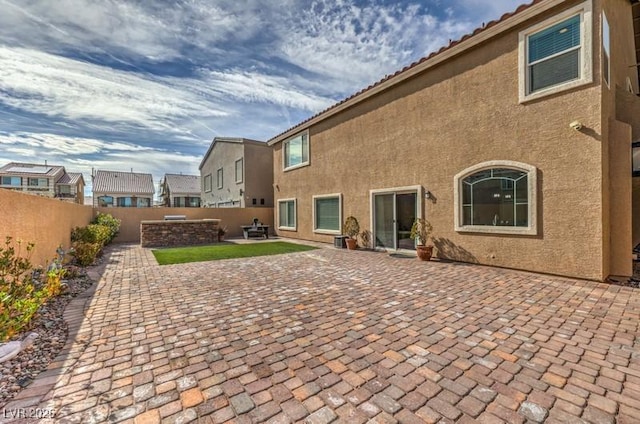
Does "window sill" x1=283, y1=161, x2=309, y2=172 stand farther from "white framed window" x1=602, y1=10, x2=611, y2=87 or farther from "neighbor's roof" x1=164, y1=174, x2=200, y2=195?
"neighbor's roof" x1=164, y1=174, x2=200, y2=195

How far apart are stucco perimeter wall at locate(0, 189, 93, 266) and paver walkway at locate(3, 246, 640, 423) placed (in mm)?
1942

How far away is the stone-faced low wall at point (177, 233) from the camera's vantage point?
14.6 metres

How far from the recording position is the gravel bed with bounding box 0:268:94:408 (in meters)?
2.82

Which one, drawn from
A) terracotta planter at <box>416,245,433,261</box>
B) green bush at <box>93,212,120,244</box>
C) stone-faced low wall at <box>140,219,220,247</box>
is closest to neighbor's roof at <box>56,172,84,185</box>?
green bush at <box>93,212,120,244</box>

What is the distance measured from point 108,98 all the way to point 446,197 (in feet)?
44.0

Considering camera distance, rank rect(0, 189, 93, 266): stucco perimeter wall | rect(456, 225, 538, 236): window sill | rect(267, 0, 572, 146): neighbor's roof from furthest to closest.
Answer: rect(456, 225, 538, 236): window sill, rect(267, 0, 572, 146): neighbor's roof, rect(0, 189, 93, 266): stucco perimeter wall

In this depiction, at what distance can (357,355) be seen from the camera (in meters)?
3.40

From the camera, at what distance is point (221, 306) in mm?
5223

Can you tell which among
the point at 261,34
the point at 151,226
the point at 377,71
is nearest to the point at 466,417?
the point at 261,34

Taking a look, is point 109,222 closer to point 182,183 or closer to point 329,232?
point 329,232

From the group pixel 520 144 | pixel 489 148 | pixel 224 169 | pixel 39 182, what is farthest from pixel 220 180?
pixel 39 182

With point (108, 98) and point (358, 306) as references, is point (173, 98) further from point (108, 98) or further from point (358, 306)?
point (358, 306)

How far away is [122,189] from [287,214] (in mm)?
34006

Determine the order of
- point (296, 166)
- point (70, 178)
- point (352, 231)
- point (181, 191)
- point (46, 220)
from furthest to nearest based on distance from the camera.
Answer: point (181, 191) → point (70, 178) → point (296, 166) → point (352, 231) → point (46, 220)
